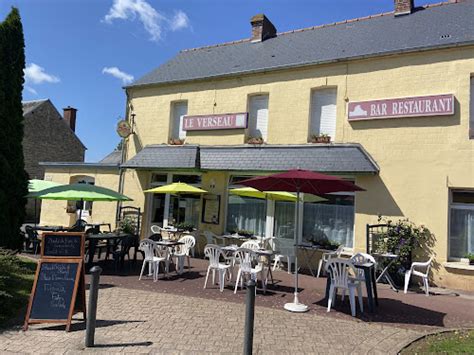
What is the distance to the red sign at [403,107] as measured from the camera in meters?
9.08

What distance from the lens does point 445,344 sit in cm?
488

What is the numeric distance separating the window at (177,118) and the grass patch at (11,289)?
23.4 feet

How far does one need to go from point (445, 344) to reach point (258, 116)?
27.6 feet

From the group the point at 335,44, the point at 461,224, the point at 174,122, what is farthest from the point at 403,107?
the point at 174,122

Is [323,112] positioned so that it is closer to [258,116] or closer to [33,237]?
[258,116]

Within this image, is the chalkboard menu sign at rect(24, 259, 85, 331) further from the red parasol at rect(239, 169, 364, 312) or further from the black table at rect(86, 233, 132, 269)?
the black table at rect(86, 233, 132, 269)

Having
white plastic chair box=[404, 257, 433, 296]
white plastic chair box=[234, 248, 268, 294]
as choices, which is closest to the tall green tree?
white plastic chair box=[234, 248, 268, 294]

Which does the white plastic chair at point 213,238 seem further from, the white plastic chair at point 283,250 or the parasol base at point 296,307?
the parasol base at point 296,307

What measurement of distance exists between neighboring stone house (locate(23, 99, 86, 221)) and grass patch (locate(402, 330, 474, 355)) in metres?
Answer: 23.3

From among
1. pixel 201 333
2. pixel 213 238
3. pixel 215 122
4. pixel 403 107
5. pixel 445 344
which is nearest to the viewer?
pixel 445 344

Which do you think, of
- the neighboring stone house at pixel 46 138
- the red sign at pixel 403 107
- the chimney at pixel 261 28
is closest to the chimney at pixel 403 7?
the red sign at pixel 403 107

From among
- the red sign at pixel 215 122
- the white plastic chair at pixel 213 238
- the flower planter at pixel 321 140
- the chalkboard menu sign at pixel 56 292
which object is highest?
the red sign at pixel 215 122

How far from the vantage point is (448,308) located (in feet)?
22.8

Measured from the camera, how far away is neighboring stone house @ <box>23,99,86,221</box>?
24484 mm
